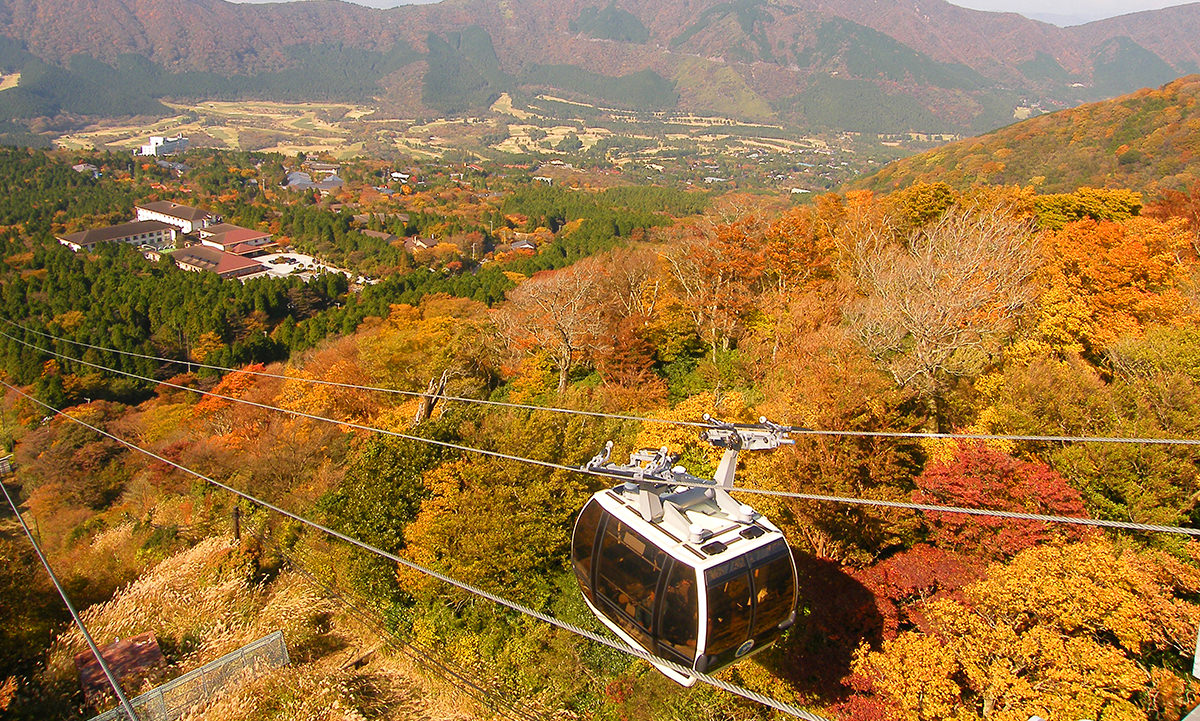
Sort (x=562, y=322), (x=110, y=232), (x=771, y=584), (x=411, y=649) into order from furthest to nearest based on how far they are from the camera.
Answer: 1. (x=110, y=232)
2. (x=562, y=322)
3. (x=411, y=649)
4. (x=771, y=584)

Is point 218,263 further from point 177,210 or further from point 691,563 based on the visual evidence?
point 691,563

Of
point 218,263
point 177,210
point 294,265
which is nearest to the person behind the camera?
point 218,263

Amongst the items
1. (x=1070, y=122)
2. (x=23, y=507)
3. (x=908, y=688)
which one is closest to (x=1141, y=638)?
(x=908, y=688)

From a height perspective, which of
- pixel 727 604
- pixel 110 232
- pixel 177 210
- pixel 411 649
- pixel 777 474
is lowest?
pixel 110 232

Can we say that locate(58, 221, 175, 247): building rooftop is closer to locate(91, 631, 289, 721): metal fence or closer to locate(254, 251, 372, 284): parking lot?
locate(254, 251, 372, 284): parking lot

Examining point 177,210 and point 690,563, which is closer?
point 690,563

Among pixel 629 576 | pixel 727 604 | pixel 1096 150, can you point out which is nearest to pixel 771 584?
pixel 727 604
